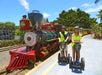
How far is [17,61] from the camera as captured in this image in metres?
12.7

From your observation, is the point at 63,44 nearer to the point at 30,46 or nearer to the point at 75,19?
the point at 30,46

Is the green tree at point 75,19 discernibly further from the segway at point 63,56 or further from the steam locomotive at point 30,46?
the segway at point 63,56

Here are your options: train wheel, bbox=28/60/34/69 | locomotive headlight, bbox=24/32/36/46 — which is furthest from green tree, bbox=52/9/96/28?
train wheel, bbox=28/60/34/69

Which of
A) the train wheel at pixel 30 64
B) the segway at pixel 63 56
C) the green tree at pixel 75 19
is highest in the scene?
the green tree at pixel 75 19

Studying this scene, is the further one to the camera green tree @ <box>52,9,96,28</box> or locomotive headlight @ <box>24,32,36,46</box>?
green tree @ <box>52,9,96,28</box>

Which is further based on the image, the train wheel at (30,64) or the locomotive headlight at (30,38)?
the locomotive headlight at (30,38)

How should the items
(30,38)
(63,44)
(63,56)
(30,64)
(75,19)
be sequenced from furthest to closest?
1. (75,19)
2. (30,38)
3. (30,64)
4. (63,56)
5. (63,44)

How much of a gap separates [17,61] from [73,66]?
146 inches

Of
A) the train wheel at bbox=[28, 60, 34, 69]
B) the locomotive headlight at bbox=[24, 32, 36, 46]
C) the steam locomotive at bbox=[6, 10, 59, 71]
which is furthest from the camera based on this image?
the locomotive headlight at bbox=[24, 32, 36, 46]

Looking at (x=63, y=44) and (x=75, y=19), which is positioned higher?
(x=75, y=19)

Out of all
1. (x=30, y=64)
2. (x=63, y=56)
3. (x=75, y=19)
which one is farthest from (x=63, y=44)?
(x=75, y=19)

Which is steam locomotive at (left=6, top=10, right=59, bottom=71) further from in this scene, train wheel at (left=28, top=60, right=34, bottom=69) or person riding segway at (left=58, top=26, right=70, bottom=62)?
person riding segway at (left=58, top=26, right=70, bottom=62)

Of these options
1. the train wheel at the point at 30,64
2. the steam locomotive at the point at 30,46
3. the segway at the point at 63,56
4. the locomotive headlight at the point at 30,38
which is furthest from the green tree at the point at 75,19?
the segway at the point at 63,56

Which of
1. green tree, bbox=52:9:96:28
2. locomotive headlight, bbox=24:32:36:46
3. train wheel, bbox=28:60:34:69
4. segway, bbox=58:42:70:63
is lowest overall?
train wheel, bbox=28:60:34:69
